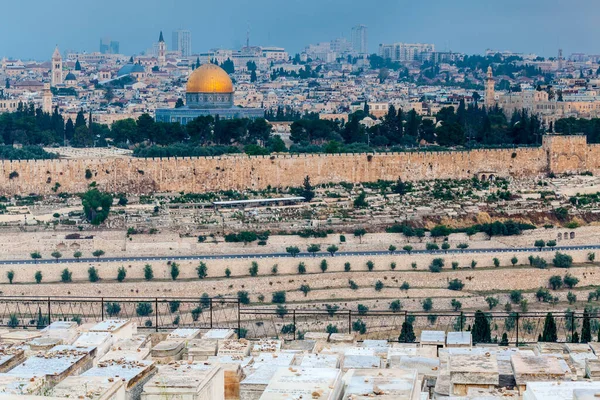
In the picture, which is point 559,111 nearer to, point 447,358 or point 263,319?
point 263,319

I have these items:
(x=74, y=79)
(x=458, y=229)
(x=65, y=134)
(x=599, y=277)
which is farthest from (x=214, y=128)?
(x=74, y=79)

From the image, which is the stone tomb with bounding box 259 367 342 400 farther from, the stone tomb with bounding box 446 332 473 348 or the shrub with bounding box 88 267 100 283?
the shrub with bounding box 88 267 100 283

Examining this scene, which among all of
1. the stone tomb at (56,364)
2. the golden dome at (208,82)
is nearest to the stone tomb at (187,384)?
the stone tomb at (56,364)

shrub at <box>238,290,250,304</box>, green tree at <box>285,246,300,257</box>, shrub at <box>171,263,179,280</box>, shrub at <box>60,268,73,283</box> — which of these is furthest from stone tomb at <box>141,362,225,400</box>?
green tree at <box>285,246,300,257</box>

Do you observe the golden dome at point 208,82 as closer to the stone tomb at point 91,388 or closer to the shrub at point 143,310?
the shrub at point 143,310

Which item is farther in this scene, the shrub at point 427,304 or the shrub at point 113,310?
the shrub at point 427,304

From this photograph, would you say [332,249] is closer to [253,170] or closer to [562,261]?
[562,261]
